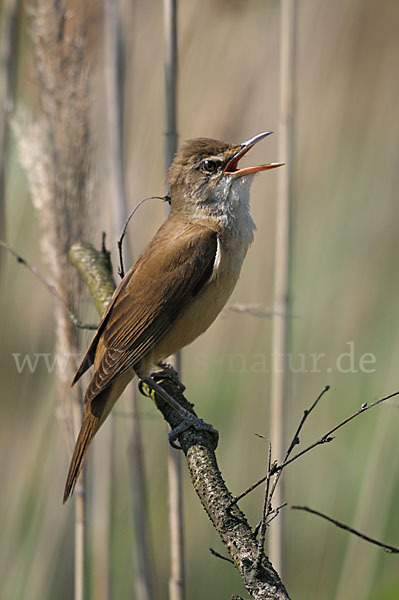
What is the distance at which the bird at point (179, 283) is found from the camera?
7.25ft

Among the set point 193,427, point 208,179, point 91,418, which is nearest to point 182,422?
point 193,427

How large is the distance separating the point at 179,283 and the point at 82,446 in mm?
612

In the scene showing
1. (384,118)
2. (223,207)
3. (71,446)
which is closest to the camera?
(223,207)

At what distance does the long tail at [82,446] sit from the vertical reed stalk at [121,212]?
540mm

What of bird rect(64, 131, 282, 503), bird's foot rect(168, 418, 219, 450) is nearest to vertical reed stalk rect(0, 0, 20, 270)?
bird rect(64, 131, 282, 503)

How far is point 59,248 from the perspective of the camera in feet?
8.14

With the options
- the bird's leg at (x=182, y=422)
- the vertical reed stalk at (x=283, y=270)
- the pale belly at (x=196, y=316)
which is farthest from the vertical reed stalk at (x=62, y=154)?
the vertical reed stalk at (x=283, y=270)

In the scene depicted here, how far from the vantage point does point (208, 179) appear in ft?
8.22

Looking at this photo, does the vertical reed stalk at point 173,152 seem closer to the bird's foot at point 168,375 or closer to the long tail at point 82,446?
the bird's foot at point 168,375

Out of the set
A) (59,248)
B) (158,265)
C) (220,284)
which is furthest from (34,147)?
(220,284)

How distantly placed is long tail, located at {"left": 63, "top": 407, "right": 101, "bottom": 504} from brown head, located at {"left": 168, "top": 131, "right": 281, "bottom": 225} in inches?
32.2

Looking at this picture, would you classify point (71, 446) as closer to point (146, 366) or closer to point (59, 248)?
point (146, 366)

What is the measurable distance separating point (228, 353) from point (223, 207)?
1.10 m

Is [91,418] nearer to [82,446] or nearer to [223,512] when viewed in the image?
[82,446]
